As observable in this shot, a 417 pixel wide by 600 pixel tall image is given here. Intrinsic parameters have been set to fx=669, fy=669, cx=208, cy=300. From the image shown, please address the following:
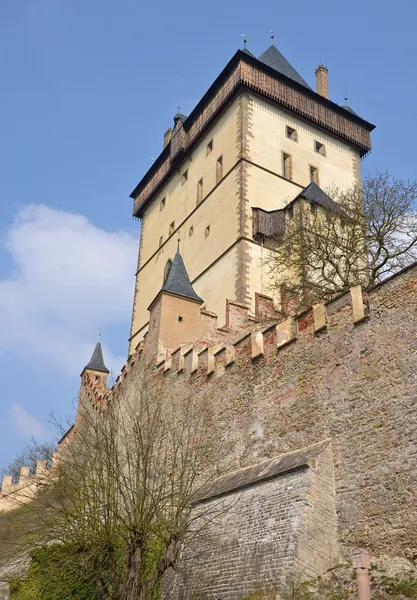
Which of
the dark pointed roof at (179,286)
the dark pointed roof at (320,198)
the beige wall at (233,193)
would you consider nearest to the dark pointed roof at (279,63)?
the beige wall at (233,193)

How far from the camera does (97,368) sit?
3512 centimetres

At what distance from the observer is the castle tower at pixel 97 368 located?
34294 mm

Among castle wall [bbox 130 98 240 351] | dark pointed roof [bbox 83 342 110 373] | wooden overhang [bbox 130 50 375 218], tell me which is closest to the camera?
castle wall [bbox 130 98 240 351]

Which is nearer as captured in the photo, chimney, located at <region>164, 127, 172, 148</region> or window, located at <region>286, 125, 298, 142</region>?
window, located at <region>286, 125, 298, 142</region>

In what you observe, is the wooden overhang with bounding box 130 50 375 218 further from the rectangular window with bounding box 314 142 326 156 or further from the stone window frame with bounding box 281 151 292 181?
the stone window frame with bounding box 281 151 292 181

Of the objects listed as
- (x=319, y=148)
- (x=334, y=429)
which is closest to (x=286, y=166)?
(x=319, y=148)

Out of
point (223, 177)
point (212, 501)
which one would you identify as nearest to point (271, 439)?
point (212, 501)

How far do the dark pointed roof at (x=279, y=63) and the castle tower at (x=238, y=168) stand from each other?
0.10 metres

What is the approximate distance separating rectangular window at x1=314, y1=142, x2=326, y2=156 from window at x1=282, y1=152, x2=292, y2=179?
6.30 feet

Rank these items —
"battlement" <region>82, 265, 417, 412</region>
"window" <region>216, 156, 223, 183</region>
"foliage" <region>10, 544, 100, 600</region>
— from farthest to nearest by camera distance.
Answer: "window" <region>216, 156, 223, 183</region>, "battlement" <region>82, 265, 417, 412</region>, "foliage" <region>10, 544, 100, 600</region>

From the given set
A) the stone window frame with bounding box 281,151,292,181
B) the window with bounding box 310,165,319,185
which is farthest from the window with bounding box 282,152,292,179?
the window with bounding box 310,165,319,185

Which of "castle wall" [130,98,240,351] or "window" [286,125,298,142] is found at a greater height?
"window" [286,125,298,142]

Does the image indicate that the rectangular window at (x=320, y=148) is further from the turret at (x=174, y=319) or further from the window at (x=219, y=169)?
the turret at (x=174, y=319)

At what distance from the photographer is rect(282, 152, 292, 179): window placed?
1089 inches
